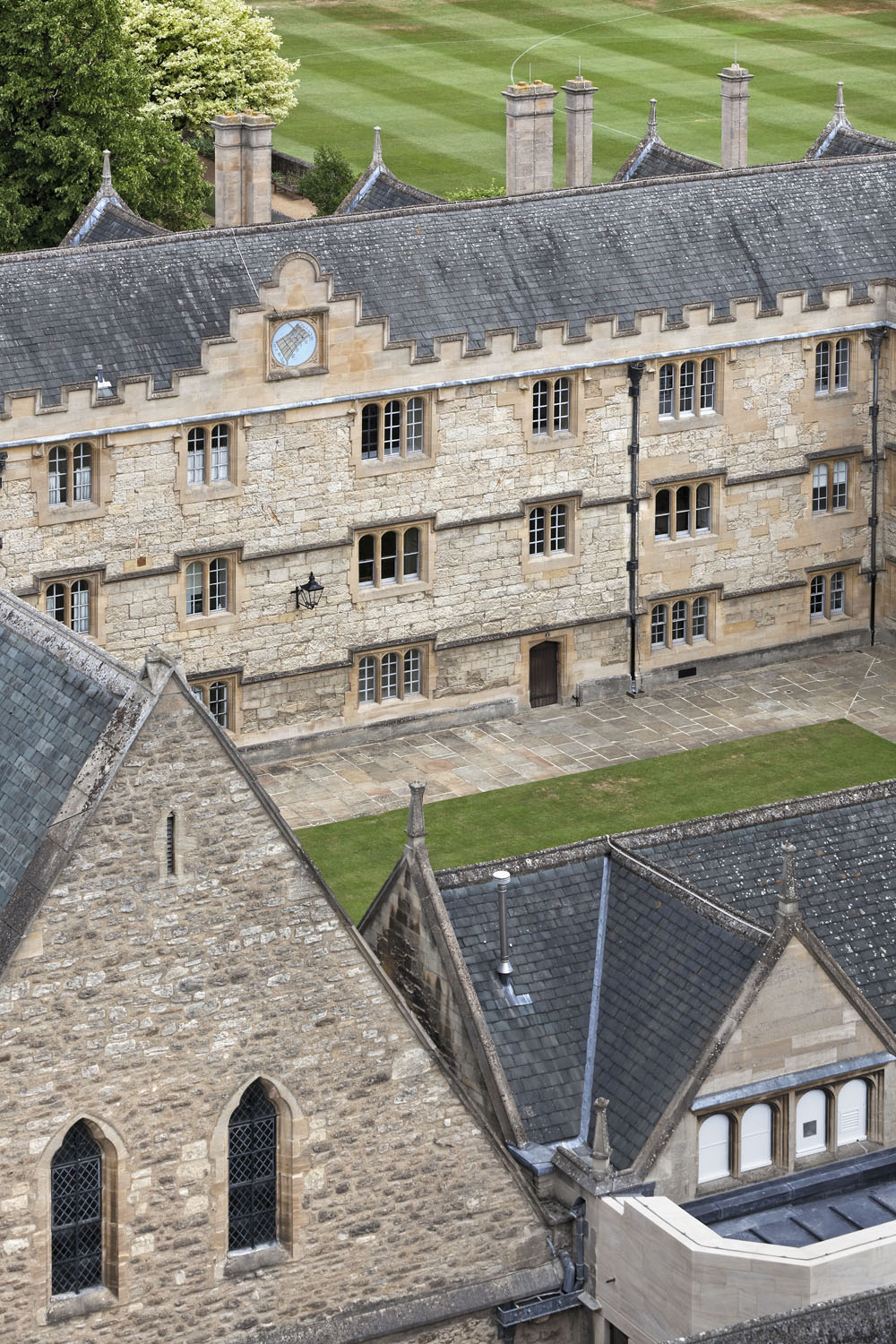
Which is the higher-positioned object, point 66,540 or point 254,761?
point 66,540

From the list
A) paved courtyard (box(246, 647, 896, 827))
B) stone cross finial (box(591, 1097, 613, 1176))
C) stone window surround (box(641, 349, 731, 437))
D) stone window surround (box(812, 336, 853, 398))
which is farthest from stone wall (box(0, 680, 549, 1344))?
stone window surround (box(812, 336, 853, 398))

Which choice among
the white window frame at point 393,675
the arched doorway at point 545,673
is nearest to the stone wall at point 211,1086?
the white window frame at point 393,675

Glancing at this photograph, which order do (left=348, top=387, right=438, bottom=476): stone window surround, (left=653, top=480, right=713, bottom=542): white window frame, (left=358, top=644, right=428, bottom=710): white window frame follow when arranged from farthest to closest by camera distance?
(left=653, top=480, right=713, bottom=542): white window frame < (left=358, top=644, right=428, bottom=710): white window frame < (left=348, top=387, right=438, bottom=476): stone window surround

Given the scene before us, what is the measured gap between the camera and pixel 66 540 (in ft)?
208

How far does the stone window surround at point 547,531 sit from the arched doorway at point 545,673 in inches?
74.0

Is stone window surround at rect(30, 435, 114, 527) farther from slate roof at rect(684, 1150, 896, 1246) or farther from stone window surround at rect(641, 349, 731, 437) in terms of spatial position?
slate roof at rect(684, 1150, 896, 1246)

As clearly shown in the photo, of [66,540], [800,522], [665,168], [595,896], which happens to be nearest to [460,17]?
A: [665,168]

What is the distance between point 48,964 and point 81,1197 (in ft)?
9.18

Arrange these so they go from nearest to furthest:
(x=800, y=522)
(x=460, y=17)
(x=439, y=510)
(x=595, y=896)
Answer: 1. (x=595, y=896)
2. (x=439, y=510)
3. (x=800, y=522)
4. (x=460, y=17)

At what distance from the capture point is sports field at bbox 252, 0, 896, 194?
4843 inches

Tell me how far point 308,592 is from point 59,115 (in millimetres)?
23454

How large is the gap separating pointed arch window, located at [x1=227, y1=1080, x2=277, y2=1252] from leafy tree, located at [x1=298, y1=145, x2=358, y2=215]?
6991cm

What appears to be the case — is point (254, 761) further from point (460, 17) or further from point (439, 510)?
point (460, 17)

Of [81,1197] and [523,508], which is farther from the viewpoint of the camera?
[523,508]
